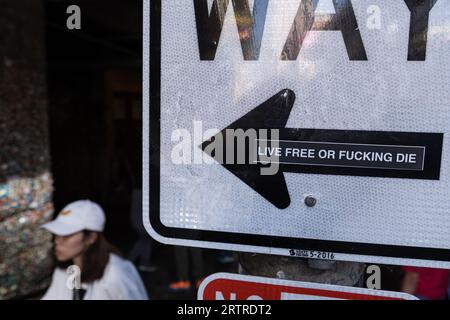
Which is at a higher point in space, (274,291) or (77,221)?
(274,291)

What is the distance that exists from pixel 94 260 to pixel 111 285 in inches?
7.3

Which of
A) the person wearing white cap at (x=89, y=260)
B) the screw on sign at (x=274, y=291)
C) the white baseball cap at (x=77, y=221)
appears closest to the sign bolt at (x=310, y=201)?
the screw on sign at (x=274, y=291)

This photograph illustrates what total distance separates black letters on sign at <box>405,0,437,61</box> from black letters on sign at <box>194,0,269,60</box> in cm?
31

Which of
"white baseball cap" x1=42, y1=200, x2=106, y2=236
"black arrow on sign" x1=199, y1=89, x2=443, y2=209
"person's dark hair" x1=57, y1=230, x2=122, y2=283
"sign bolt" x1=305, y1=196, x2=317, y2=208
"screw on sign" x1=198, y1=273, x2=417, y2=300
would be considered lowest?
"person's dark hair" x1=57, y1=230, x2=122, y2=283

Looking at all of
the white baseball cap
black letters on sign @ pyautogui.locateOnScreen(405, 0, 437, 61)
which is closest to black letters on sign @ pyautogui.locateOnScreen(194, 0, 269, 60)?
black letters on sign @ pyautogui.locateOnScreen(405, 0, 437, 61)

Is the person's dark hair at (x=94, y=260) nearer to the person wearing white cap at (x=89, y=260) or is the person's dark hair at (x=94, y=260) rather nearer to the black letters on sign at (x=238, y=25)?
the person wearing white cap at (x=89, y=260)

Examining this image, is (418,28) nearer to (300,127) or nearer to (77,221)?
(300,127)

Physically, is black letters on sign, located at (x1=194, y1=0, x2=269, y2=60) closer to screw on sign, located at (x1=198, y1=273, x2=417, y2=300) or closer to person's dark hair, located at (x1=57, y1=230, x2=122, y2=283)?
screw on sign, located at (x1=198, y1=273, x2=417, y2=300)

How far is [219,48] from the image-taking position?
3.01 ft

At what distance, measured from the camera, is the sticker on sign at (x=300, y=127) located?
0.83 meters

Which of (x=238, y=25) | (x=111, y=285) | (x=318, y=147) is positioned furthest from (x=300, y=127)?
(x=111, y=285)

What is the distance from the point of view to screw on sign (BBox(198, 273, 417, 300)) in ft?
2.89

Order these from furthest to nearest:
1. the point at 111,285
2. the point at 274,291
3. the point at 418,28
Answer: the point at 111,285, the point at 274,291, the point at 418,28

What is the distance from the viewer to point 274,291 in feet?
3.06
